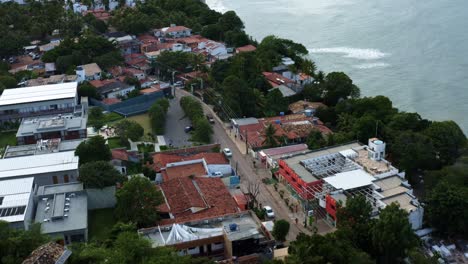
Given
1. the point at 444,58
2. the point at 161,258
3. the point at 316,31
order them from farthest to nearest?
the point at 316,31 → the point at 444,58 → the point at 161,258

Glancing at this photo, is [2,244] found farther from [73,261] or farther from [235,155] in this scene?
[235,155]

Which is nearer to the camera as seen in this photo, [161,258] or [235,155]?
[161,258]

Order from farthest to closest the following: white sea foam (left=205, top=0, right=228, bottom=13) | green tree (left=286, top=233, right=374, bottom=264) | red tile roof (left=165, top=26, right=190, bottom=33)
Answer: white sea foam (left=205, top=0, right=228, bottom=13)
red tile roof (left=165, top=26, right=190, bottom=33)
green tree (left=286, top=233, right=374, bottom=264)

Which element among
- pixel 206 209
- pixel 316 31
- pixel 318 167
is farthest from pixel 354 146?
pixel 316 31

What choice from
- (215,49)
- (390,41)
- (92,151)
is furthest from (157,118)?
(390,41)

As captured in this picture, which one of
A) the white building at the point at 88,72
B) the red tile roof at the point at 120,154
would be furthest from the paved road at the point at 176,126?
the white building at the point at 88,72

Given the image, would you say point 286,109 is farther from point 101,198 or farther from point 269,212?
point 101,198

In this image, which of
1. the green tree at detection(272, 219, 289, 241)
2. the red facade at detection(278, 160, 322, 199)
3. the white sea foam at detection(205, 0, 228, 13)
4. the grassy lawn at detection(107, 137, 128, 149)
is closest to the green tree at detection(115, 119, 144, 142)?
the grassy lawn at detection(107, 137, 128, 149)

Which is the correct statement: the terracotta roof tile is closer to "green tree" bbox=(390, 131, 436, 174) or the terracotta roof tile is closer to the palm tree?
the palm tree
